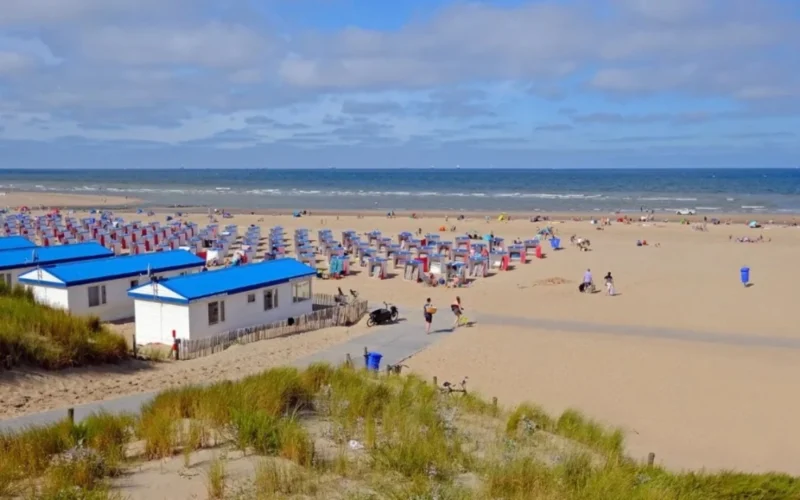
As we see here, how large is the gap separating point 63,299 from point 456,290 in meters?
12.4

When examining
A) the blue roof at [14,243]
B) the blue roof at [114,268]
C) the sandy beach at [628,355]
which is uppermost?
the blue roof at [14,243]

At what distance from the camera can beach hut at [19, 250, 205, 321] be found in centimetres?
1886

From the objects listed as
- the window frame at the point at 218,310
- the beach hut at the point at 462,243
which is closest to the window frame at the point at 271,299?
the window frame at the point at 218,310

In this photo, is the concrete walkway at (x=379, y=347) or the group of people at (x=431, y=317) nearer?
the concrete walkway at (x=379, y=347)

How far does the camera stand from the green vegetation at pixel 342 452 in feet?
20.5

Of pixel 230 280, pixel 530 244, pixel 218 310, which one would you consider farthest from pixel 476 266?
pixel 218 310

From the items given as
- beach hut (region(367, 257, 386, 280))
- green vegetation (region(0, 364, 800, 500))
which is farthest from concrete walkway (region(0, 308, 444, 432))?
beach hut (region(367, 257, 386, 280))

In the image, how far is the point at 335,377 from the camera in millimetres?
10102

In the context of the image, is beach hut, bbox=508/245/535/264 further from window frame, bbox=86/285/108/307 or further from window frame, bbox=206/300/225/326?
window frame, bbox=86/285/108/307

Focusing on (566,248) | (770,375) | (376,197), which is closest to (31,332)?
(770,375)

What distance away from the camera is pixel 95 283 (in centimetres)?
1944

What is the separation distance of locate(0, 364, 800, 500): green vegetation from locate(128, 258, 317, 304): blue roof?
8.20 metres

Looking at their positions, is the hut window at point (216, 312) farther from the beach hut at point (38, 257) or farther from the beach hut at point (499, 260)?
the beach hut at point (499, 260)

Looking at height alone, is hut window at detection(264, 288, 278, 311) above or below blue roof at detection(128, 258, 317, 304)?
below
